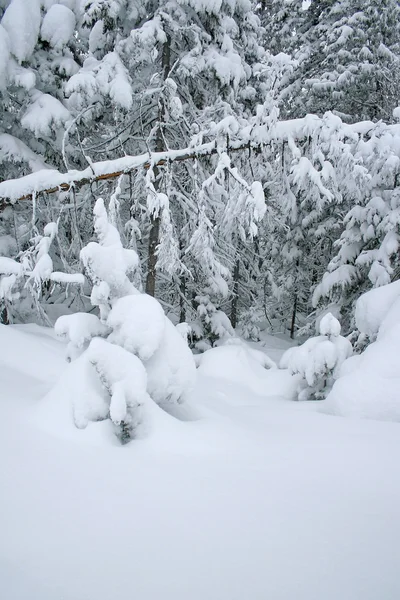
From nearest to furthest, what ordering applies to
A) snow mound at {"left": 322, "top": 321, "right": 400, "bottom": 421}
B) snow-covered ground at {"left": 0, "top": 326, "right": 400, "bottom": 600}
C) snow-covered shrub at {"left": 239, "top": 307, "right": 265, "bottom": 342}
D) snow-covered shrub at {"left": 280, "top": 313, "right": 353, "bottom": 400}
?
snow-covered ground at {"left": 0, "top": 326, "right": 400, "bottom": 600}, snow mound at {"left": 322, "top": 321, "right": 400, "bottom": 421}, snow-covered shrub at {"left": 280, "top": 313, "right": 353, "bottom": 400}, snow-covered shrub at {"left": 239, "top": 307, "right": 265, "bottom": 342}

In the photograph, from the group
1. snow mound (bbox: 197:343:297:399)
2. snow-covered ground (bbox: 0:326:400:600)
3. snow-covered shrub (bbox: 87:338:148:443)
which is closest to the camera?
snow-covered ground (bbox: 0:326:400:600)

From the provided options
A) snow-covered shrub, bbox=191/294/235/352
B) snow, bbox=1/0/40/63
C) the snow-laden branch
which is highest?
snow, bbox=1/0/40/63

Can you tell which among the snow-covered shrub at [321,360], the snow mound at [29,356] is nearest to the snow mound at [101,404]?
the snow mound at [29,356]

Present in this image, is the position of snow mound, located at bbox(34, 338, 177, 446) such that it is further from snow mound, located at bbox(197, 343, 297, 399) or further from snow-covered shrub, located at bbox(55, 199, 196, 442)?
snow mound, located at bbox(197, 343, 297, 399)

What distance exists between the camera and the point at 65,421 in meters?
3.20

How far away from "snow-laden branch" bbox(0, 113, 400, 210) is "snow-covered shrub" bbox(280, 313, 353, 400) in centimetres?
298

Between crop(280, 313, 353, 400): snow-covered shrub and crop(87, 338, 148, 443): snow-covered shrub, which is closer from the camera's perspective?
crop(87, 338, 148, 443): snow-covered shrub

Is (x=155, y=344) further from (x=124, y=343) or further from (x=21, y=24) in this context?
(x=21, y=24)

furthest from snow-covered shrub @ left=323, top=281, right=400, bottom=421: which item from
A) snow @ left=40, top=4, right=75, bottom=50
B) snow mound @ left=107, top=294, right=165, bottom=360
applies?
snow @ left=40, top=4, right=75, bottom=50

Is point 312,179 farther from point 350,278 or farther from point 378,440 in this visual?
point 350,278

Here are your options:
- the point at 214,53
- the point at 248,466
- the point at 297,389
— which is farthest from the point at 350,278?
the point at 248,466

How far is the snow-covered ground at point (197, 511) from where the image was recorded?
75.8 inches

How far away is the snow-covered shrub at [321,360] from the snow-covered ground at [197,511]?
6.82ft

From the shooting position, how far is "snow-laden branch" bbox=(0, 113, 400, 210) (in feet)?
19.5
